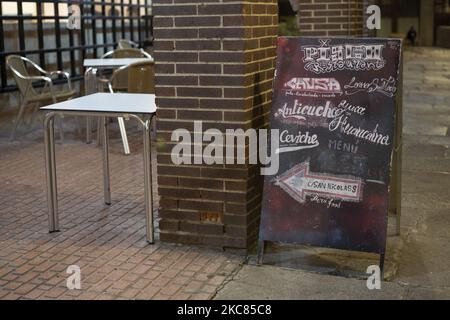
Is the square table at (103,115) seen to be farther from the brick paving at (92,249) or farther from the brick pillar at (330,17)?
the brick pillar at (330,17)

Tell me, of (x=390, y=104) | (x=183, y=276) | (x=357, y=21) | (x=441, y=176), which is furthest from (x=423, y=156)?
(x=183, y=276)

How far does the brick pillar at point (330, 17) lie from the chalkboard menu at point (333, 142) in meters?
4.76

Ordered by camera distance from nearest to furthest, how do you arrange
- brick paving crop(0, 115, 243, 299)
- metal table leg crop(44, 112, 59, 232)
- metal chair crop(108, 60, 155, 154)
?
brick paving crop(0, 115, 243, 299) < metal table leg crop(44, 112, 59, 232) < metal chair crop(108, 60, 155, 154)

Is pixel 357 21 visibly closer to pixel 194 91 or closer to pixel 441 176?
pixel 441 176

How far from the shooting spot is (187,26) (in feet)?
15.1

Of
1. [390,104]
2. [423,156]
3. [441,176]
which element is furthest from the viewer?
[423,156]

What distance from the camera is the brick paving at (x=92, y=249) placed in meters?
4.12

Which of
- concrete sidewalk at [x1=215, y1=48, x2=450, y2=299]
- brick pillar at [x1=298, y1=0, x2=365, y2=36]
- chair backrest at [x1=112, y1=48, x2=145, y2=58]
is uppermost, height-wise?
brick pillar at [x1=298, y1=0, x2=365, y2=36]

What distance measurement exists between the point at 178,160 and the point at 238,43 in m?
0.92

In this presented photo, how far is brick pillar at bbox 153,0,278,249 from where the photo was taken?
4.52 meters

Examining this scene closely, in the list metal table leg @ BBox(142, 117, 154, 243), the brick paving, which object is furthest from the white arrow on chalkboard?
metal table leg @ BBox(142, 117, 154, 243)

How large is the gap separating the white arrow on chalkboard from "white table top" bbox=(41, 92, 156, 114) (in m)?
1.10

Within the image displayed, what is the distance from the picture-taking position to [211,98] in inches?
181

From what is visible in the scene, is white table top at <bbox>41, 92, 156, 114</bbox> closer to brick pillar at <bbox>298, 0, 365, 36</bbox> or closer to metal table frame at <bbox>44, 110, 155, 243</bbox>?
metal table frame at <bbox>44, 110, 155, 243</bbox>
